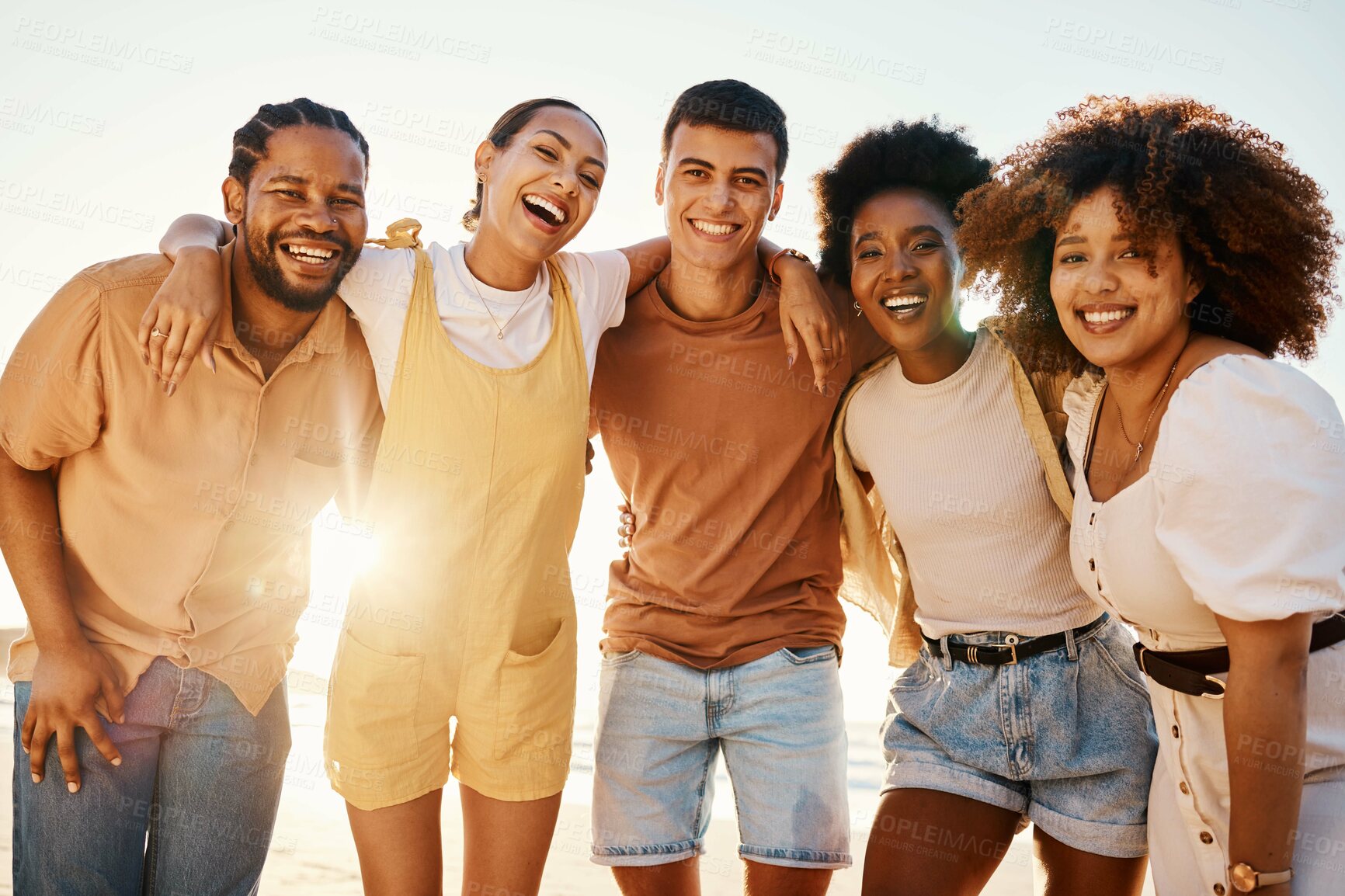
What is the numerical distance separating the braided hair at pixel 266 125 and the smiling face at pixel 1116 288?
2077mm

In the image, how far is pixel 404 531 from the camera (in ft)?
9.36

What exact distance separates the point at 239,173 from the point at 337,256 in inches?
16.9

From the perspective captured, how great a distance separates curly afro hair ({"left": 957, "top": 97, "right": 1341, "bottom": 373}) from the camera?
2.54 m

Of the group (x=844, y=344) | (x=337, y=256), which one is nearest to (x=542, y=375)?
(x=337, y=256)

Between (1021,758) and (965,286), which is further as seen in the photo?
(965,286)

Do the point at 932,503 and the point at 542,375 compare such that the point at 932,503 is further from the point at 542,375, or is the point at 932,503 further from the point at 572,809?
the point at 572,809

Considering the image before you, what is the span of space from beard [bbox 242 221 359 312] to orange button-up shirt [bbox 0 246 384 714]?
0.09 m

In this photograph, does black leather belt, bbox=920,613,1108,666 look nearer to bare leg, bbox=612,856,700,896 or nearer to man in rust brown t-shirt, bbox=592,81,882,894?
man in rust brown t-shirt, bbox=592,81,882,894

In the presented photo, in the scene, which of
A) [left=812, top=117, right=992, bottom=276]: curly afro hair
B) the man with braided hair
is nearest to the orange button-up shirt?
the man with braided hair

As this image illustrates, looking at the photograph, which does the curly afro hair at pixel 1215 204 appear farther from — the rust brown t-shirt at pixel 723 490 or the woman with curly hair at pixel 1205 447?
the rust brown t-shirt at pixel 723 490

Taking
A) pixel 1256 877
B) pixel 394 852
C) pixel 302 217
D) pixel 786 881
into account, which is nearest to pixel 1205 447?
pixel 1256 877

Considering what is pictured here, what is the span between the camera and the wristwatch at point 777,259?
361 cm

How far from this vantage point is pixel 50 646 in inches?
111

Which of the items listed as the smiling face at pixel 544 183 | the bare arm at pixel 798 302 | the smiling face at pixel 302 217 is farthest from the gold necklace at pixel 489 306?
the bare arm at pixel 798 302
